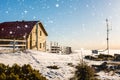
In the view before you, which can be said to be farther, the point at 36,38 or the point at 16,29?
the point at 36,38

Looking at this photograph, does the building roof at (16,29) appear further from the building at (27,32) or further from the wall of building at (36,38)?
the wall of building at (36,38)

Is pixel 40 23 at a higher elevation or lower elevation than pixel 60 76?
higher

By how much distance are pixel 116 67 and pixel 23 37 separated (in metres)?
17.3

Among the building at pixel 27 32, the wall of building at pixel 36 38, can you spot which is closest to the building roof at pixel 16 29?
the building at pixel 27 32

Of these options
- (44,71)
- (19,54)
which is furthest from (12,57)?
(44,71)

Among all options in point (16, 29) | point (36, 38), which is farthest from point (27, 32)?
point (36, 38)

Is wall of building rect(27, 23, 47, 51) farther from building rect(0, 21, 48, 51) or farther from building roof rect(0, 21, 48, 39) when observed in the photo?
building roof rect(0, 21, 48, 39)

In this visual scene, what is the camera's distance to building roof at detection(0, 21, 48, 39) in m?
40.3

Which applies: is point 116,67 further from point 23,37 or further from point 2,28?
point 2,28

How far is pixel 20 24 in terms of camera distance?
44125 millimetres

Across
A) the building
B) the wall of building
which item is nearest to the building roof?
the building

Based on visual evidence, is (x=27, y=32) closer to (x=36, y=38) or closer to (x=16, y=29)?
(x=16, y=29)

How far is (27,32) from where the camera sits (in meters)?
40.3

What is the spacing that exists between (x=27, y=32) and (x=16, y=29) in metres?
2.91
